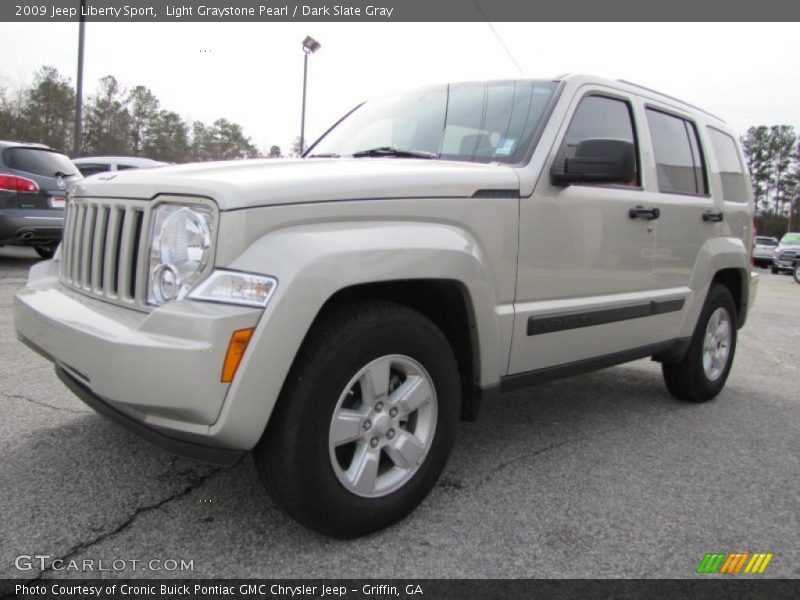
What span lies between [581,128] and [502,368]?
128 cm

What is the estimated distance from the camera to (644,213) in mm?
3414

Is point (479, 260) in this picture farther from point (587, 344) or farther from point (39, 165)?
point (39, 165)

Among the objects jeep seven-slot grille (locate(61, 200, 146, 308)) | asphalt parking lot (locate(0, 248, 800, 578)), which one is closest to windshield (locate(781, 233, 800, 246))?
asphalt parking lot (locate(0, 248, 800, 578))

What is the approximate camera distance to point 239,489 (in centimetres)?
265

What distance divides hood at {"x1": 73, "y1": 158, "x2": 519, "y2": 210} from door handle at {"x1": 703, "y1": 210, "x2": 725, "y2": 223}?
6.05 feet

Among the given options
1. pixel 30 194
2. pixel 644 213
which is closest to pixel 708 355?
pixel 644 213

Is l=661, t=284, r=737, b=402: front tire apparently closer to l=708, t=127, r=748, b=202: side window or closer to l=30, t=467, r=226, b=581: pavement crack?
l=708, t=127, r=748, b=202: side window

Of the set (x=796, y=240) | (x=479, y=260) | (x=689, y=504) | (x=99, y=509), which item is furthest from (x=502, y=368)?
(x=796, y=240)

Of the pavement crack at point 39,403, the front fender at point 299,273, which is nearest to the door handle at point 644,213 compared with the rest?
the front fender at point 299,273

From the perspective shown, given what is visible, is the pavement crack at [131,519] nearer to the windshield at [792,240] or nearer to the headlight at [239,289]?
the headlight at [239,289]

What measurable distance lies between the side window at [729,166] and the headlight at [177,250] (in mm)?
3585

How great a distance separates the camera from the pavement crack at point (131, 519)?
207 cm

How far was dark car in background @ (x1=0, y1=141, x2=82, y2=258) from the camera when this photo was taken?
8109mm

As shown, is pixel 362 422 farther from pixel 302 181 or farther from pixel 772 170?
pixel 772 170
